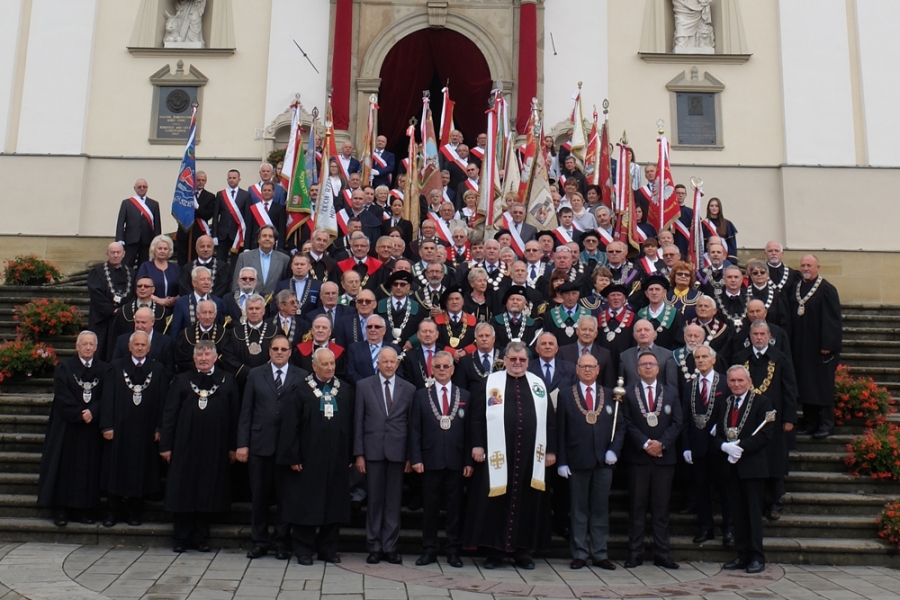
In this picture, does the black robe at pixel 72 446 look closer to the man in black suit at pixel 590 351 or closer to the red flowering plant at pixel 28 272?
the man in black suit at pixel 590 351

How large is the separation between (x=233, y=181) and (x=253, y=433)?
5093mm

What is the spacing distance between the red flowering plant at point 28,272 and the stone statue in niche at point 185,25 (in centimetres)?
495

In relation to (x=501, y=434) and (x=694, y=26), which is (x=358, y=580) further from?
(x=694, y=26)

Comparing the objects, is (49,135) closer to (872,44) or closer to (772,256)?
(772,256)

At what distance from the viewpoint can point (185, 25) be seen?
1655 cm

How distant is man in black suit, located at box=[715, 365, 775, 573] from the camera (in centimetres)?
720

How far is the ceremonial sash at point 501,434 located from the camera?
23.6 feet

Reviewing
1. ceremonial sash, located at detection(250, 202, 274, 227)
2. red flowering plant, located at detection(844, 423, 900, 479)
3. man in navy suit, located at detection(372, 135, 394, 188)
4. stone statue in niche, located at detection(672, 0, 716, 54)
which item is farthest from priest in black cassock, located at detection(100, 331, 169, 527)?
stone statue in niche, located at detection(672, 0, 716, 54)

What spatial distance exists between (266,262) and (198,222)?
2.87 metres

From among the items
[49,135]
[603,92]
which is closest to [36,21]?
[49,135]

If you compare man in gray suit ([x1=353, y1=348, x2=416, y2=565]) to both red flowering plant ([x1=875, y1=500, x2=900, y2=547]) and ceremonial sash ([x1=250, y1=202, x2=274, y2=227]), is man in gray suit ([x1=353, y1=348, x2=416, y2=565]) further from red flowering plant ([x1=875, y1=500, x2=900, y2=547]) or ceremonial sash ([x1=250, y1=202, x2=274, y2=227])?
ceremonial sash ([x1=250, y1=202, x2=274, y2=227])

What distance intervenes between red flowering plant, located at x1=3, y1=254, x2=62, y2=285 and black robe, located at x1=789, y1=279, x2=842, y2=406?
10117mm

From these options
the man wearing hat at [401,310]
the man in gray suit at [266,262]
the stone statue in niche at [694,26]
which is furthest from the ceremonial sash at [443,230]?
the stone statue in niche at [694,26]

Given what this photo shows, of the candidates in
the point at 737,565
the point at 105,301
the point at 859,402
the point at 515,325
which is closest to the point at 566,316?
the point at 515,325
